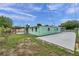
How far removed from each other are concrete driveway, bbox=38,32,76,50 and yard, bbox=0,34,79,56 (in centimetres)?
5

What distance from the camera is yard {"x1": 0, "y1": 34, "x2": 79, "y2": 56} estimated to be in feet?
6.30

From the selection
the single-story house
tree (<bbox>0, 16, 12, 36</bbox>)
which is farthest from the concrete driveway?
tree (<bbox>0, 16, 12, 36</bbox>)

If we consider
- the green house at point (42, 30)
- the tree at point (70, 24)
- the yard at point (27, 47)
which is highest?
the tree at point (70, 24)

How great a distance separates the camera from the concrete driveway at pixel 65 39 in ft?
6.31

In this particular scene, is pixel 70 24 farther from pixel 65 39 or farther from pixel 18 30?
pixel 18 30

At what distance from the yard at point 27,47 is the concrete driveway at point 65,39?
5cm

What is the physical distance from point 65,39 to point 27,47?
1.19 ft

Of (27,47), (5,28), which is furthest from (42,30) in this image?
(5,28)

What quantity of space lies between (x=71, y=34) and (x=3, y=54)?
2.17ft

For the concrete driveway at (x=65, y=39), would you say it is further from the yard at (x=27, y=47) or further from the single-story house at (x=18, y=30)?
the single-story house at (x=18, y=30)

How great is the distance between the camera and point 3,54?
1921mm

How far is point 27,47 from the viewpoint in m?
1.93

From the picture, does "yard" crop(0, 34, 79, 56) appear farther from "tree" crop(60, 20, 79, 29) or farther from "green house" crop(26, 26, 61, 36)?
"tree" crop(60, 20, 79, 29)

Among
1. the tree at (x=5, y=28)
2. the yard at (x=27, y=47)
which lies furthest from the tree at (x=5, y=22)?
the yard at (x=27, y=47)
